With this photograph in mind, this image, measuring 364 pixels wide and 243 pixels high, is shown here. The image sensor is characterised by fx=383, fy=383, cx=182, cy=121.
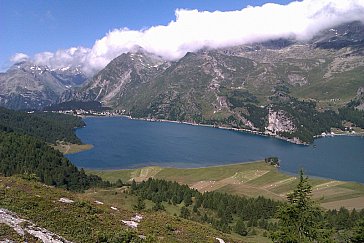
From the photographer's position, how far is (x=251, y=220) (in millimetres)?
113188

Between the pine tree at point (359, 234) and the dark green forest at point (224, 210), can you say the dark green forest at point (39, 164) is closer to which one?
the dark green forest at point (224, 210)

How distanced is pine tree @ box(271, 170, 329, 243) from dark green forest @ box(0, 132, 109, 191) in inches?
4866

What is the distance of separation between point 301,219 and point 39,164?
155465 mm

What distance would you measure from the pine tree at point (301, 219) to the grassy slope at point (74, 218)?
278 inches

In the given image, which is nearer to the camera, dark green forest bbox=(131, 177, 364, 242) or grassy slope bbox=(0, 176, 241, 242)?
grassy slope bbox=(0, 176, 241, 242)

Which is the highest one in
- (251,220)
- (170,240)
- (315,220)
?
(315,220)

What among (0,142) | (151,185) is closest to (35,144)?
(0,142)

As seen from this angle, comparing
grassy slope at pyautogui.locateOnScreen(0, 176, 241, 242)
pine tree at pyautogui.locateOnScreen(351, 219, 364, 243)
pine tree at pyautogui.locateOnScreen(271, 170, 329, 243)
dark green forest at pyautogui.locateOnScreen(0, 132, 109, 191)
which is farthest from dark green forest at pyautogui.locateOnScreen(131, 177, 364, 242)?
grassy slope at pyautogui.locateOnScreen(0, 176, 241, 242)

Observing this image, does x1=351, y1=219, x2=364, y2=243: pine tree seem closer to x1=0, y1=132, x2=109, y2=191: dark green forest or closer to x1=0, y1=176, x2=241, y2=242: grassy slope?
x1=0, y1=176, x2=241, y2=242: grassy slope

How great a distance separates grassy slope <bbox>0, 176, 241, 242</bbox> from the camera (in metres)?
28.5

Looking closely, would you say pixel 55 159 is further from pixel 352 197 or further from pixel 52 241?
pixel 52 241

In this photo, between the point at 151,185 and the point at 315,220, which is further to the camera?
the point at 151,185

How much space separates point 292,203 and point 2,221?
2642cm

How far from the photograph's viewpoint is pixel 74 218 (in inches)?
1225
